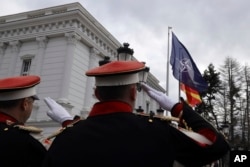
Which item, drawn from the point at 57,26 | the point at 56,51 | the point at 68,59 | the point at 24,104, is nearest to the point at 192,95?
the point at 24,104

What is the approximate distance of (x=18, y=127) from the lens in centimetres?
295

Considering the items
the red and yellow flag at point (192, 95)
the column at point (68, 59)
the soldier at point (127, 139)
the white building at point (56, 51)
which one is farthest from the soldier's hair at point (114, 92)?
the column at point (68, 59)

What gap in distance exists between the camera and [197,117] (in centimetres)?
215

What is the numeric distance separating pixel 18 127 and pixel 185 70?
10.0m

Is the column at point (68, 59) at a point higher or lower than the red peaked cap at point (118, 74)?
higher

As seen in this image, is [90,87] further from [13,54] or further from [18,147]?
[18,147]

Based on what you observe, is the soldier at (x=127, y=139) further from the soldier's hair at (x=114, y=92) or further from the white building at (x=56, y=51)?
the white building at (x=56, y=51)

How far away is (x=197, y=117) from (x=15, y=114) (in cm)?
180

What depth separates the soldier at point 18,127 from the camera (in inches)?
111

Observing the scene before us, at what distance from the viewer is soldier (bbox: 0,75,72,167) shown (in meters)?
2.81

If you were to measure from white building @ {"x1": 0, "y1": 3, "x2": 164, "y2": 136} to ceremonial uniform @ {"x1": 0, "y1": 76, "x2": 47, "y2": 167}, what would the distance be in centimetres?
1455

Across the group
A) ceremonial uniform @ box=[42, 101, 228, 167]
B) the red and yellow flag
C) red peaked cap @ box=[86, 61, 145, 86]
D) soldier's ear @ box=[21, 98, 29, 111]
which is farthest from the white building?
ceremonial uniform @ box=[42, 101, 228, 167]

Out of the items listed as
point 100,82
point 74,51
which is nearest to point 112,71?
point 100,82

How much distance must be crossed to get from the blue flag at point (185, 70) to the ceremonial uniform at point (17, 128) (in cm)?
943
